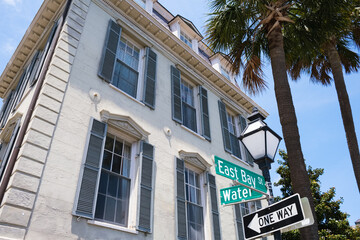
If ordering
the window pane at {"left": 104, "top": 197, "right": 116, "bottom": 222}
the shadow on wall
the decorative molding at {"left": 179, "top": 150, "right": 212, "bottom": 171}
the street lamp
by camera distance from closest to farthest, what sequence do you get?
the street lamp < the shadow on wall < the window pane at {"left": 104, "top": 197, "right": 116, "bottom": 222} < the decorative molding at {"left": 179, "top": 150, "right": 212, "bottom": 171}

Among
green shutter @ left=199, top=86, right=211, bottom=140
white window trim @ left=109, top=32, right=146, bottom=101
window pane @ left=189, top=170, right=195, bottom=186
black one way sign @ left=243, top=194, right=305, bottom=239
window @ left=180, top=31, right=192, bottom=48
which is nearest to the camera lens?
black one way sign @ left=243, top=194, right=305, bottom=239

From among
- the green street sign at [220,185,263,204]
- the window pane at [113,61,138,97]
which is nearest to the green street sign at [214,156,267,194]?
the green street sign at [220,185,263,204]

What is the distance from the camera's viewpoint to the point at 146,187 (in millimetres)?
7695

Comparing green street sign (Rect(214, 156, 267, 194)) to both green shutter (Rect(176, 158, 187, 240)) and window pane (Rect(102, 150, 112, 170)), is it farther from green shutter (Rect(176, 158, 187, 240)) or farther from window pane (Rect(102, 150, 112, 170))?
green shutter (Rect(176, 158, 187, 240))

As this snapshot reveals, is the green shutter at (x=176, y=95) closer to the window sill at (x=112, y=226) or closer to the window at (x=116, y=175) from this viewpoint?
the window at (x=116, y=175)

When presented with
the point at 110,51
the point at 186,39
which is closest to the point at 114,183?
the point at 110,51

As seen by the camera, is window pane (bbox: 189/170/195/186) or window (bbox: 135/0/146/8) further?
window (bbox: 135/0/146/8)

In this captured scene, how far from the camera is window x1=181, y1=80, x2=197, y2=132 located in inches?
427

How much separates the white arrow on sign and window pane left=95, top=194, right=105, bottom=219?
3.76 metres

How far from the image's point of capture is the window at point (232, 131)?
40.3ft

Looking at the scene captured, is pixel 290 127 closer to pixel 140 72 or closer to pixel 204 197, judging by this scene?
pixel 204 197

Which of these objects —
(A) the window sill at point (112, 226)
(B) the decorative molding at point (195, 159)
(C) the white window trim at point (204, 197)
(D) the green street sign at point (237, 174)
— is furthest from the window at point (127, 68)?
(D) the green street sign at point (237, 174)

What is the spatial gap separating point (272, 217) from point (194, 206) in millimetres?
5391

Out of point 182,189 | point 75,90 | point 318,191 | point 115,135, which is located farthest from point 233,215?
point 318,191
